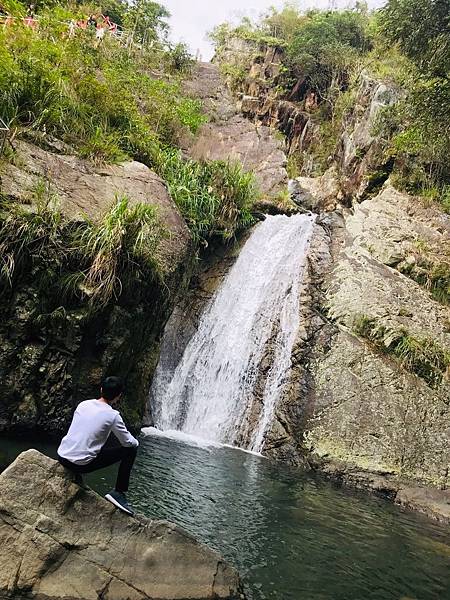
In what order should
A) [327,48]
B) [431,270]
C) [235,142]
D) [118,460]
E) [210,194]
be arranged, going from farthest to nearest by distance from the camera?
1. [327,48]
2. [235,142]
3. [210,194]
4. [431,270]
5. [118,460]

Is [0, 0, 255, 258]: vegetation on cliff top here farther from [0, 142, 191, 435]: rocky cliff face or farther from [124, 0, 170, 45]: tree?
[124, 0, 170, 45]: tree

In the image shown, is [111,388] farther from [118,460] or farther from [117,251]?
[117,251]

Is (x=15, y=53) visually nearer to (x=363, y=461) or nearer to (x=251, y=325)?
(x=251, y=325)

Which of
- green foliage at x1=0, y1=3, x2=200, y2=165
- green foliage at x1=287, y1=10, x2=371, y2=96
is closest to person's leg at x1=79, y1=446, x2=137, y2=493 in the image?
green foliage at x1=0, y1=3, x2=200, y2=165

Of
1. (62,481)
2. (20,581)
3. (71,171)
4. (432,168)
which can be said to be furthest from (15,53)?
(432,168)

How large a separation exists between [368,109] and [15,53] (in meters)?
13.3

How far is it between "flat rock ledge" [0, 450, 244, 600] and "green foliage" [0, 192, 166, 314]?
3884 mm

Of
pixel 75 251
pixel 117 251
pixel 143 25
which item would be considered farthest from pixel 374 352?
pixel 143 25

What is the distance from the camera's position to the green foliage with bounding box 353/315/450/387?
11.0 metres

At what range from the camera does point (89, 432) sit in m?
4.03

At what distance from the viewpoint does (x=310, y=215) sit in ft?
52.9

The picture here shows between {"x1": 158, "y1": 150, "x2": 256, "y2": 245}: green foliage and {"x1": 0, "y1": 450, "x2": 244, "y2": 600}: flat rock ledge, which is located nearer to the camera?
{"x1": 0, "y1": 450, "x2": 244, "y2": 600}: flat rock ledge

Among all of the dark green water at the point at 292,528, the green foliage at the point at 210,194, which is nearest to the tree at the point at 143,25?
the green foliage at the point at 210,194

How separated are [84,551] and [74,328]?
14.1 feet
